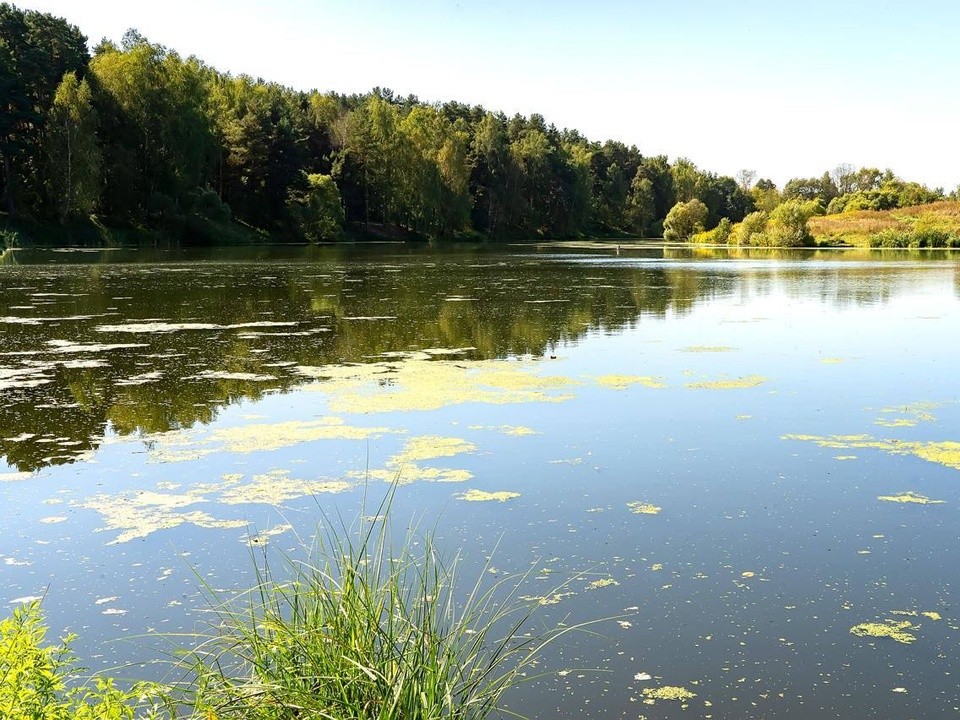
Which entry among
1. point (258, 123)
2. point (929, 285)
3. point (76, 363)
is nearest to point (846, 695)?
point (76, 363)

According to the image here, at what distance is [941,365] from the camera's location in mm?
9875

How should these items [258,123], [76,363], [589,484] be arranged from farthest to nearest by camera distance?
[258,123], [76,363], [589,484]

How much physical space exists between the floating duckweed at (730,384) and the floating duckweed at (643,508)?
3.66 metres

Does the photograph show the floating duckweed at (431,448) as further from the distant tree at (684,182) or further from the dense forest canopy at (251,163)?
the distant tree at (684,182)

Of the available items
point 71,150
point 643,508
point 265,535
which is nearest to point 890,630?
point 643,508

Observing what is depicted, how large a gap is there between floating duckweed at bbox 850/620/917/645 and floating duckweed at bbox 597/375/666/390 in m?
5.00

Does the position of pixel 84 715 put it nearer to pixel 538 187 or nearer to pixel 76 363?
pixel 76 363

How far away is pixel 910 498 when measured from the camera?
5.27 metres

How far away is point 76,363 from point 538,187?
261 ft

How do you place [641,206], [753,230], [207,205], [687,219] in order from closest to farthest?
[207,205]
[753,230]
[687,219]
[641,206]

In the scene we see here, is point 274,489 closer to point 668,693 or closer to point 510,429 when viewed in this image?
point 510,429

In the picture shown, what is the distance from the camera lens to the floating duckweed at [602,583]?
13.2 feet

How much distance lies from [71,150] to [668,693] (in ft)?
143

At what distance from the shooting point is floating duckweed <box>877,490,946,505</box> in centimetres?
520
